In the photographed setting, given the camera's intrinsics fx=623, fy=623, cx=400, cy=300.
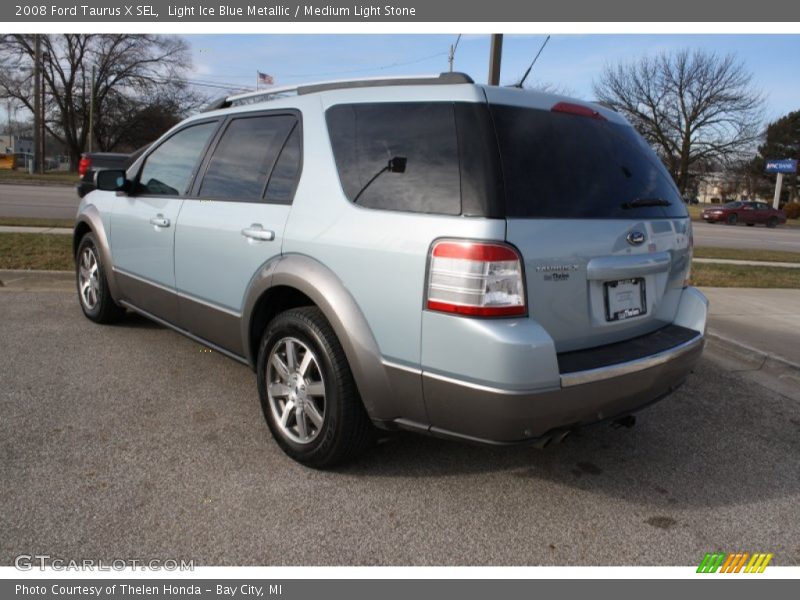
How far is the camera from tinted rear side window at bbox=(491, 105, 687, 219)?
2586 mm

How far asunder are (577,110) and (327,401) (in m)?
1.82

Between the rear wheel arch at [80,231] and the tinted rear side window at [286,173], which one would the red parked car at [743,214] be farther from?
the tinted rear side window at [286,173]

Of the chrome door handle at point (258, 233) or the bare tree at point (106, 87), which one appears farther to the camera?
the bare tree at point (106, 87)

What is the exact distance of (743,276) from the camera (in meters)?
9.94

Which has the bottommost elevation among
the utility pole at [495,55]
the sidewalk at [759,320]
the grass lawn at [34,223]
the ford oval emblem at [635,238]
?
the sidewalk at [759,320]

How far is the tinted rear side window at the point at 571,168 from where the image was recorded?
259 centimetres

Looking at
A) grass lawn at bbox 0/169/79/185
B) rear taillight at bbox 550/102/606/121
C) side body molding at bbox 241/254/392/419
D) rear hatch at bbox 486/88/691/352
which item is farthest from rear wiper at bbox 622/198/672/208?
grass lawn at bbox 0/169/79/185

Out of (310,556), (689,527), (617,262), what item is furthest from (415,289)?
(689,527)

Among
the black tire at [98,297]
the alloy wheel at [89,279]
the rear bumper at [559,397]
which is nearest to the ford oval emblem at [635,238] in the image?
the rear bumper at [559,397]

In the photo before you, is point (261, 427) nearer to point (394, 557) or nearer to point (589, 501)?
point (394, 557)

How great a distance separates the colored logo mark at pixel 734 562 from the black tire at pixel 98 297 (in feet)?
15.1

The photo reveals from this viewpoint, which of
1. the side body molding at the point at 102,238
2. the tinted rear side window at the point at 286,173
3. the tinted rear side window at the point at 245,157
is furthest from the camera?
the side body molding at the point at 102,238

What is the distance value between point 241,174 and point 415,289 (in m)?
1.65

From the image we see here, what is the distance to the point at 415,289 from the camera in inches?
101
